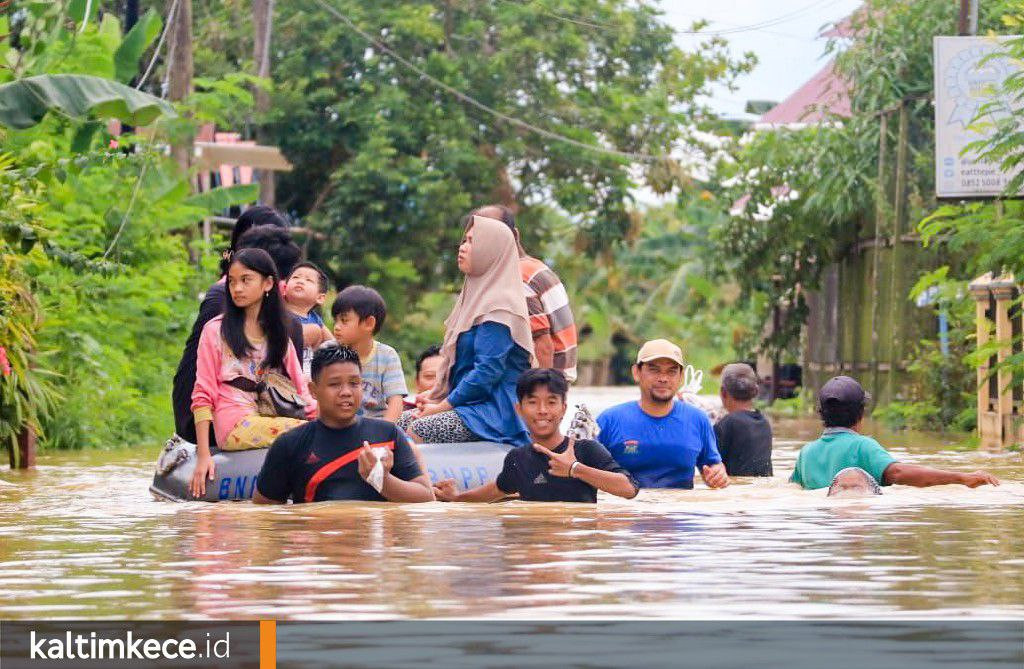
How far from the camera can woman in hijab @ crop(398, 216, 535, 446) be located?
38.9 ft

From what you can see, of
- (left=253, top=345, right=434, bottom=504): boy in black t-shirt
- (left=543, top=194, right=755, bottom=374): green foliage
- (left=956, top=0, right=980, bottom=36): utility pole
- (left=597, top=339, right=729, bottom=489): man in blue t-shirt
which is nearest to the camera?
(left=253, top=345, right=434, bottom=504): boy in black t-shirt

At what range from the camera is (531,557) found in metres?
7.91

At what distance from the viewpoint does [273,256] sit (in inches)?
482

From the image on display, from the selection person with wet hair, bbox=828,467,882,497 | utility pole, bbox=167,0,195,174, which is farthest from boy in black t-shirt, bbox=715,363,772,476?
utility pole, bbox=167,0,195,174

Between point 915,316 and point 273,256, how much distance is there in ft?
56.6

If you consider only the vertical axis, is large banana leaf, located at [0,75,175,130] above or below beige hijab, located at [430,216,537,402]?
above

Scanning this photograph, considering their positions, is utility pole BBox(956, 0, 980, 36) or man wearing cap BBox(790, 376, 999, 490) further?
utility pole BBox(956, 0, 980, 36)

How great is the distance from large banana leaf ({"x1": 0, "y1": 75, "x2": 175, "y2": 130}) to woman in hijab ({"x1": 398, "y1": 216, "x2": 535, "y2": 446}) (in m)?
2.40

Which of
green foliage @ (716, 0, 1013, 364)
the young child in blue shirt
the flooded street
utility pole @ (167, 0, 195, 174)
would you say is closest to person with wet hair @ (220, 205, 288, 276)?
the young child in blue shirt

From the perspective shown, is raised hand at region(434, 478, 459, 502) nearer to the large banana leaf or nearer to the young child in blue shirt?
the young child in blue shirt

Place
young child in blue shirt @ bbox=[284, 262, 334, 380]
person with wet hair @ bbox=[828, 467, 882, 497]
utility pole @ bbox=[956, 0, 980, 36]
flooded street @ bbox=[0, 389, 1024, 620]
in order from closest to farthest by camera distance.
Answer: flooded street @ bbox=[0, 389, 1024, 620] < person with wet hair @ bbox=[828, 467, 882, 497] < young child in blue shirt @ bbox=[284, 262, 334, 380] < utility pole @ bbox=[956, 0, 980, 36]

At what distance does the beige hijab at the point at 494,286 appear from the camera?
38.8 feet

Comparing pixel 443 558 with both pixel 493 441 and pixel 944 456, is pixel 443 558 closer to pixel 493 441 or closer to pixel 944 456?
pixel 493 441

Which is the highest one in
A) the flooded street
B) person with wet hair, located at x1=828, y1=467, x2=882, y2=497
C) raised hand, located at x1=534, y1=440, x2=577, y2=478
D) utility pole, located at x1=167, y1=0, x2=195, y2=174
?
utility pole, located at x1=167, y1=0, x2=195, y2=174
